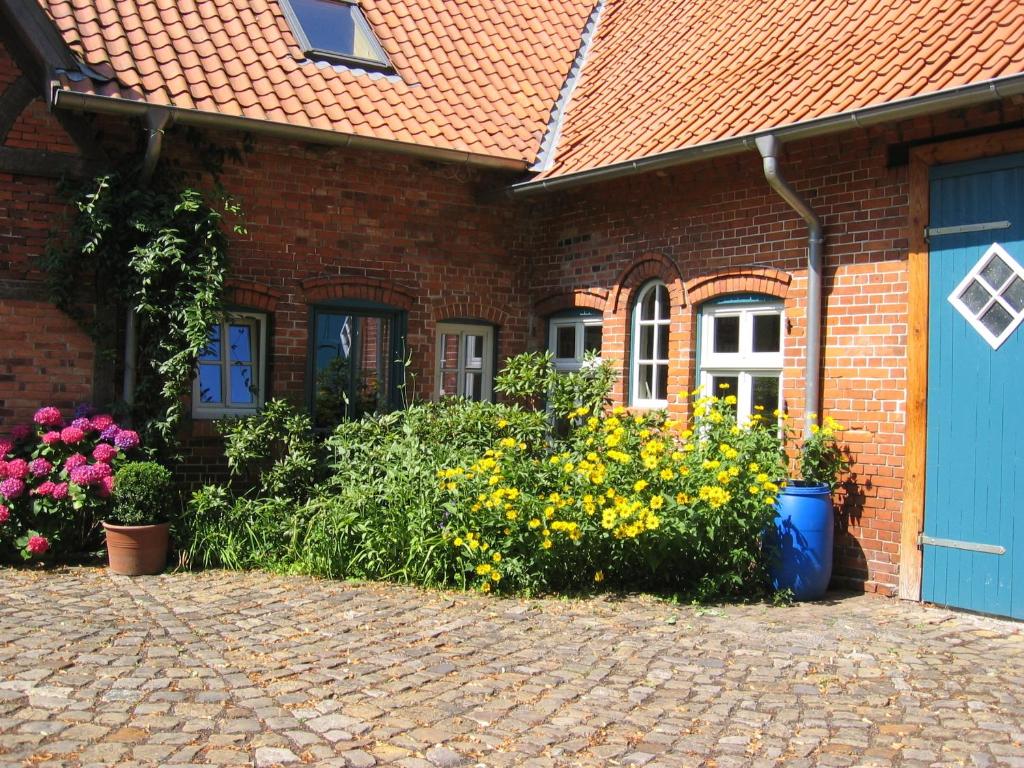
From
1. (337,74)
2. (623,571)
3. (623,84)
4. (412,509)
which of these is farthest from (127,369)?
(623,84)

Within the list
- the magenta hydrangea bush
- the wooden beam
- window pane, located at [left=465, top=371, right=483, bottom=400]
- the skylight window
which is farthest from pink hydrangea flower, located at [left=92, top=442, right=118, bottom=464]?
the skylight window

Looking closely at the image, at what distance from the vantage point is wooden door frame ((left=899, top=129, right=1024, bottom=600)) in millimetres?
7387

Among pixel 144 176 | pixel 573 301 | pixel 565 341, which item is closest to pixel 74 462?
pixel 144 176

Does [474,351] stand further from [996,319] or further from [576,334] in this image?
[996,319]

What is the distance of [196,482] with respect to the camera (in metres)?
9.22

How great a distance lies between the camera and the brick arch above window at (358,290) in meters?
9.91

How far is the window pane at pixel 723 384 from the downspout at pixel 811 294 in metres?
1.04

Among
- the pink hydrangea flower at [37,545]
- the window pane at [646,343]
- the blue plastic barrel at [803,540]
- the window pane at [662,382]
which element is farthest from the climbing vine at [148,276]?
the blue plastic barrel at [803,540]

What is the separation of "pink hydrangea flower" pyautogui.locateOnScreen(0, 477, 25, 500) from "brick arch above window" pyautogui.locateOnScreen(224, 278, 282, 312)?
2.48 metres

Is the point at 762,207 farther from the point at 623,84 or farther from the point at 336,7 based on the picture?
the point at 336,7

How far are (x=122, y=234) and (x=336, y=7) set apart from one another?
4271mm

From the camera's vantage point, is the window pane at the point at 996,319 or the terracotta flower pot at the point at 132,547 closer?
the window pane at the point at 996,319

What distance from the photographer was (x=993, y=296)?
7004 millimetres

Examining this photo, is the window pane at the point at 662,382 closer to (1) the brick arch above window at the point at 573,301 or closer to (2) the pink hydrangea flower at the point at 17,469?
(1) the brick arch above window at the point at 573,301
